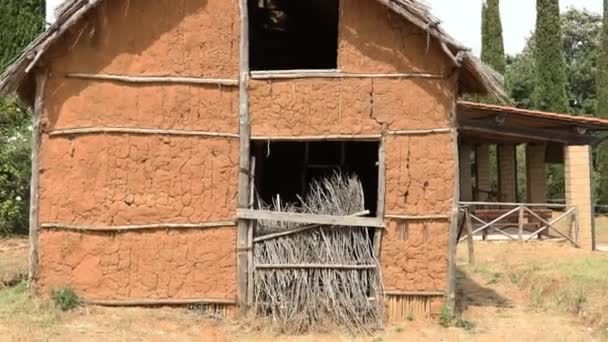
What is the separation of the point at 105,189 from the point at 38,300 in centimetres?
174

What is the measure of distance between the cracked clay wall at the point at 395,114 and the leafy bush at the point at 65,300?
3372 millimetres

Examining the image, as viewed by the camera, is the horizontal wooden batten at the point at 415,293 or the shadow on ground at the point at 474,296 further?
the shadow on ground at the point at 474,296

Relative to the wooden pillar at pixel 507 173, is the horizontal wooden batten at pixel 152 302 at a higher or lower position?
lower

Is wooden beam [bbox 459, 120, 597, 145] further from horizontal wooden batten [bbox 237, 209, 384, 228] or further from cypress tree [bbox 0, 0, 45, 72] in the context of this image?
cypress tree [bbox 0, 0, 45, 72]

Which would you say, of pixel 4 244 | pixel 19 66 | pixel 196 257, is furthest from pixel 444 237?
pixel 4 244

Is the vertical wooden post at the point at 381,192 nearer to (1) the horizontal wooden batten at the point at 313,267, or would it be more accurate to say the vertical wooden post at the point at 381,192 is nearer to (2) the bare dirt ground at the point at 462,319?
(1) the horizontal wooden batten at the point at 313,267

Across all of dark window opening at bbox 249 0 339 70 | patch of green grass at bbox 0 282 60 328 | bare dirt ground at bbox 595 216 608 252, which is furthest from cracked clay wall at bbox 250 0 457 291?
bare dirt ground at bbox 595 216 608 252

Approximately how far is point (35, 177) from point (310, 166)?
5.50 metres

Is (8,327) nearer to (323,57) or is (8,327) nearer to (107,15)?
(107,15)

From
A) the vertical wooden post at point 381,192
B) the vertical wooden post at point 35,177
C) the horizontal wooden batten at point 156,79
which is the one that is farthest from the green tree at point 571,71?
the vertical wooden post at point 35,177

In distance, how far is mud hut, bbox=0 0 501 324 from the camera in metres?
9.24

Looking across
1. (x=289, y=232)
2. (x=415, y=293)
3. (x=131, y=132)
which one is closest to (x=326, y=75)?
(x=289, y=232)

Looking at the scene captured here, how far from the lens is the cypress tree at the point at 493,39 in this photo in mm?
30094

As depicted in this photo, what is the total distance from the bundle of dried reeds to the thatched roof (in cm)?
257
